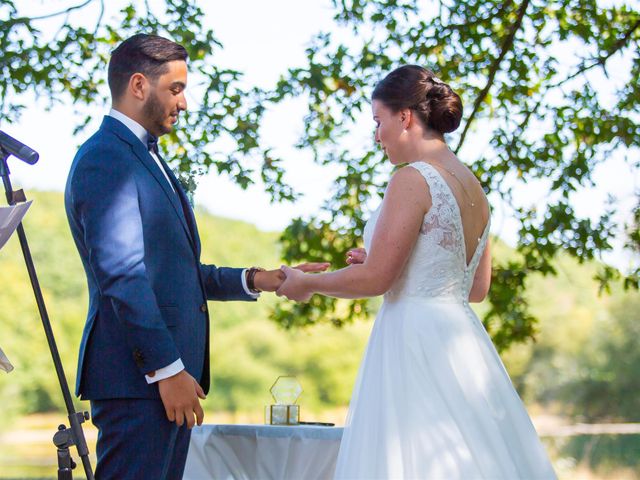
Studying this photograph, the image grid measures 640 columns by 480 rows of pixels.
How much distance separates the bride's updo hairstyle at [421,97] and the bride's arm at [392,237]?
0.22m

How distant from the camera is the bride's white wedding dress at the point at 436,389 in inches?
96.9

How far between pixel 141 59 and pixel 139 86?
0.23 ft

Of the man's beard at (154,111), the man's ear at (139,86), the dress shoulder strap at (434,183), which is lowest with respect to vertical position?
the dress shoulder strap at (434,183)

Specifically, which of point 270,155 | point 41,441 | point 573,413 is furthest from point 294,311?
point 573,413

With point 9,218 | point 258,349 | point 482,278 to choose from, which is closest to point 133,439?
point 9,218

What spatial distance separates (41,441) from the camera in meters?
21.3

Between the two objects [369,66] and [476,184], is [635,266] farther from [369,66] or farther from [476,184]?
[476,184]

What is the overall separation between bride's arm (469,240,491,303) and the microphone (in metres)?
1.37

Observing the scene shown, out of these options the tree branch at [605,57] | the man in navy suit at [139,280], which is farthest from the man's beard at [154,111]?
the tree branch at [605,57]

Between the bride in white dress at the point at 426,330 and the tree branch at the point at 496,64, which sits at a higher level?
the tree branch at the point at 496,64

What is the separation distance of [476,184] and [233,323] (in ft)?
67.7

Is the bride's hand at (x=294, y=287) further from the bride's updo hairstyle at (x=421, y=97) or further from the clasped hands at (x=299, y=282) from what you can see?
the bride's updo hairstyle at (x=421, y=97)

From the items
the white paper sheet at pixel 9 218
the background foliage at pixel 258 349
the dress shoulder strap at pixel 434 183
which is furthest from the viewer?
the background foliage at pixel 258 349

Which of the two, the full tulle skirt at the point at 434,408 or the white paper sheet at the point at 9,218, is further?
the full tulle skirt at the point at 434,408
